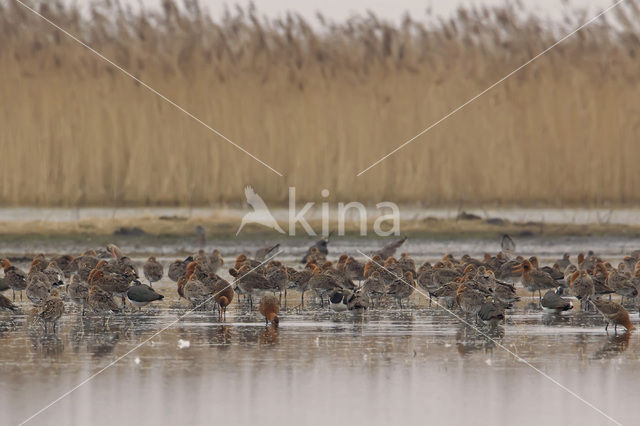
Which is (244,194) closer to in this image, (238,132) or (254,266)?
(238,132)

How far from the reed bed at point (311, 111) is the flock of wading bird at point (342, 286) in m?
17.3

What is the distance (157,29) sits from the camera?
4191 cm

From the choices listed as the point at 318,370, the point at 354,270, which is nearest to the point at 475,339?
the point at 318,370

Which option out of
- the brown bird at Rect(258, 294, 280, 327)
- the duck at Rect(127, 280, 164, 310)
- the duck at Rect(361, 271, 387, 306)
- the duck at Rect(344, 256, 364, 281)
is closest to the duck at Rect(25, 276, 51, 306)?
the duck at Rect(127, 280, 164, 310)

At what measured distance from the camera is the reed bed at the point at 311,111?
37656 millimetres

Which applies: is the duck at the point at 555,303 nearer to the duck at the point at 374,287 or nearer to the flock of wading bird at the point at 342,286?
the flock of wading bird at the point at 342,286

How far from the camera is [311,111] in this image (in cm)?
3919

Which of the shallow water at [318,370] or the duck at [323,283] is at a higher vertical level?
the duck at [323,283]

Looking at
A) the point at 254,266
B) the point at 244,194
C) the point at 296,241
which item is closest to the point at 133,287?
the point at 254,266

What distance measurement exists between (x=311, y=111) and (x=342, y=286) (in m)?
22.3

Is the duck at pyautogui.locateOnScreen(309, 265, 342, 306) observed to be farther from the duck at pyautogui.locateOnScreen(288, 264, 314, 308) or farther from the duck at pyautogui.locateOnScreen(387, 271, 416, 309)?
the duck at pyautogui.locateOnScreen(387, 271, 416, 309)

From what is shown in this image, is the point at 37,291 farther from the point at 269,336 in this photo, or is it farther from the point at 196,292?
the point at 269,336

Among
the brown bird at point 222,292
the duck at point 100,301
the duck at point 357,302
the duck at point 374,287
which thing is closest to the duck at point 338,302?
the duck at point 357,302

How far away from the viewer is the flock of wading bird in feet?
50.6
